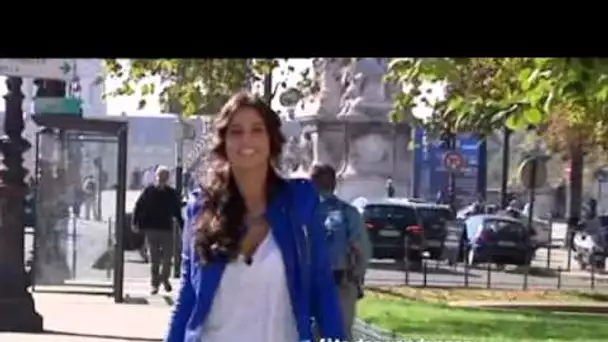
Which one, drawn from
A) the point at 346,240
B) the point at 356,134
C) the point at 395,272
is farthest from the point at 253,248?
the point at 356,134

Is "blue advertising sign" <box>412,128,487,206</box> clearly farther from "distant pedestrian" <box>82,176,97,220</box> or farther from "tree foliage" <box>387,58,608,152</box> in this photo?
"distant pedestrian" <box>82,176,97,220</box>

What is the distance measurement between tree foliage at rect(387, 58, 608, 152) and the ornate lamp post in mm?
3847

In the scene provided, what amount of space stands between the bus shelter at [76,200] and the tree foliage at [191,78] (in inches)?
24.0

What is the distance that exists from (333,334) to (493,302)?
1693cm

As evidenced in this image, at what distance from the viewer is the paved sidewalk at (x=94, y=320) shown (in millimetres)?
14266

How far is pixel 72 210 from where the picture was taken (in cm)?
1808

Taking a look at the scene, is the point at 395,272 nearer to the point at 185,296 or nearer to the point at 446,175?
the point at 185,296

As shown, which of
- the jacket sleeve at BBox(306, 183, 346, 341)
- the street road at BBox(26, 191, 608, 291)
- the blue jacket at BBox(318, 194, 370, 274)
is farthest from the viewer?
the street road at BBox(26, 191, 608, 291)

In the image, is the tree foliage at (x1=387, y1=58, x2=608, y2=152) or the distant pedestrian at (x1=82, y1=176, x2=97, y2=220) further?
the distant pedestrian at (x1=82, y1=176, x2=97, y2=220)

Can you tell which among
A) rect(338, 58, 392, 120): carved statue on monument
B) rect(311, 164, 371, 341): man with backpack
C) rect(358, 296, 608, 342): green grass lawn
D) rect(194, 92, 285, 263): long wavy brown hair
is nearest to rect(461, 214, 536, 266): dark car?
rect(358, 296, 608, 342): green grass lawn

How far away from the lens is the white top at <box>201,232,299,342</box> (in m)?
4.96

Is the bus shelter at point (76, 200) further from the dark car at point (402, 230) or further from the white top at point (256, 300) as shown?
the white top at point (256, 300)

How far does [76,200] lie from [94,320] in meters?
3.03
